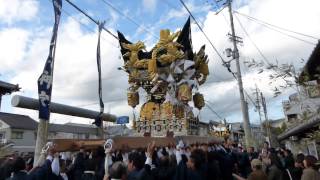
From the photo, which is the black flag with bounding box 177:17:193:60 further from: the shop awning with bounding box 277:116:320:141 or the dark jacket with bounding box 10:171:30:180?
the dark jacket with bounding box 10:171:30:180

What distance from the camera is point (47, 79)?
27.4 ft

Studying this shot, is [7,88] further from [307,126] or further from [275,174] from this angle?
[275,174]

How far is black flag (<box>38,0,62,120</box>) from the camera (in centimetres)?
803

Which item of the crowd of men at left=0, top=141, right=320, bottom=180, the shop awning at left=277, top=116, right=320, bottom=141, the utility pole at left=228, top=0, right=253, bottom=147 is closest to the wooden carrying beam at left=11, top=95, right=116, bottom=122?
the crowd of men at left=0, top=141, right=320, bottom=180

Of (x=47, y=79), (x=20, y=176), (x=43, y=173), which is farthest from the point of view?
(x=47, y=79)

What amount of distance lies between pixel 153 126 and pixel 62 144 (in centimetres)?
1276

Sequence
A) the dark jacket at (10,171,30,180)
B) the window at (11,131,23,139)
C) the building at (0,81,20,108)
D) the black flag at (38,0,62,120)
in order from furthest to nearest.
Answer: the window at (11,131,23,139) < the building at (0,81,20,108) < the black flag at (38,0,62,120) < the dark jacket at (10,171,30,180)

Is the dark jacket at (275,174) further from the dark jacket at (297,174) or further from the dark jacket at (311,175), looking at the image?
the dark jacket at (311,175)

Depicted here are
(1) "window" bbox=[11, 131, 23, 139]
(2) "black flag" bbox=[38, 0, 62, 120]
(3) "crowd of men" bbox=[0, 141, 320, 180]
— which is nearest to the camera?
(3) "crowd of men" bbox=[0, 141, 320, 180]

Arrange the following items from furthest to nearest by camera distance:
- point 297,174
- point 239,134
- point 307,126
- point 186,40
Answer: point 239,134 → point 186,40 → point 307,126 → point 297,174

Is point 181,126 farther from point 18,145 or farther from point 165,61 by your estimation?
point 18,145

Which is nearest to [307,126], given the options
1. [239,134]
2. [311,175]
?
[311,175]

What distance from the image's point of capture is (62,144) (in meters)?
6.56

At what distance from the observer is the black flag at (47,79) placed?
803 cm
